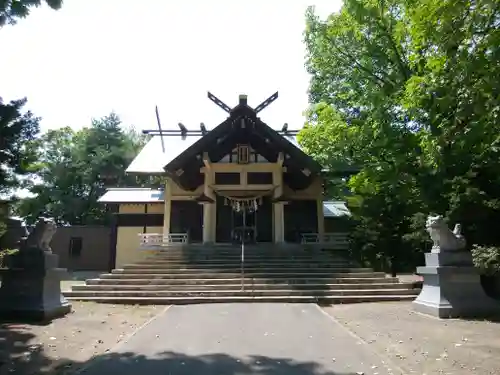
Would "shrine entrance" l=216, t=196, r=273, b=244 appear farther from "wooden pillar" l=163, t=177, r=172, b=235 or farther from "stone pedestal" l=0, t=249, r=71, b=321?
"stone pedestal" l=0, t=249, r=71, b=321

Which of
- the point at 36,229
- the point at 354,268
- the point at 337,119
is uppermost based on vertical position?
the point at 337,119

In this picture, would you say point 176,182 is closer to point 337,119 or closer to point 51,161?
point 337,119

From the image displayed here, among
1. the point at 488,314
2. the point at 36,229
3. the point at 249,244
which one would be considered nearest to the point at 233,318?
the point at 36,229

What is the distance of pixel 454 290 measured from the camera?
8734mm

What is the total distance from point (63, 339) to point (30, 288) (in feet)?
Answer: 7.96

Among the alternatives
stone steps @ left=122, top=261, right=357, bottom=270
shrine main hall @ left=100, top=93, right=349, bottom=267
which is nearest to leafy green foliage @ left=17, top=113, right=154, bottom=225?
shrine main hall @ left=100, top=93, right=349, bottom=267

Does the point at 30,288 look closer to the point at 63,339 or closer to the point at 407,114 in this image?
the point at 63,339

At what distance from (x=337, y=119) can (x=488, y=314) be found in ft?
27.0

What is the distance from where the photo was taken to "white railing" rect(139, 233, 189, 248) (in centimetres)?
1823

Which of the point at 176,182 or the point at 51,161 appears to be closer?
the point at 176,182

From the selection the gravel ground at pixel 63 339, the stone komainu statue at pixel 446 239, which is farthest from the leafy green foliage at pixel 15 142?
the stone komainu statue at pixel 446 239

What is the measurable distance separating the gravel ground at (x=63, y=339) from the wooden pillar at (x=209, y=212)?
9.15 meters

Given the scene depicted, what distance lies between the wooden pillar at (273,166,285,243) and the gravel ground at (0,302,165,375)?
976 centimetres

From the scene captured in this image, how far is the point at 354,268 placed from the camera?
14203 mm
